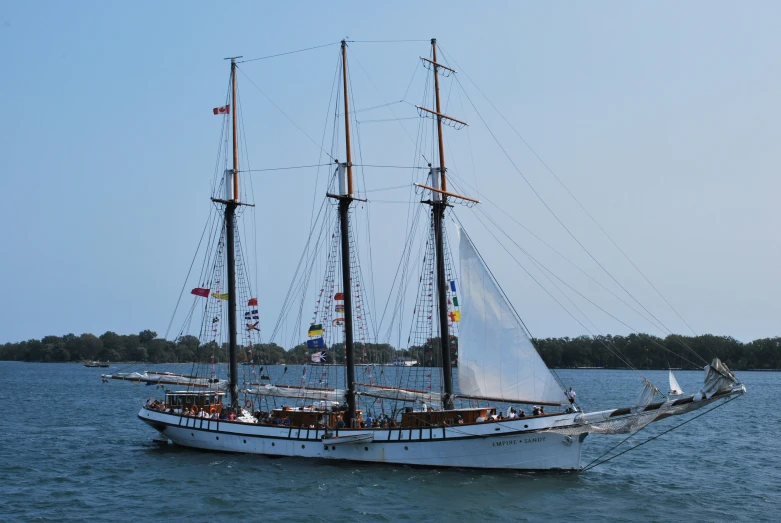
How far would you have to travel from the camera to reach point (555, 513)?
2992 centimetres

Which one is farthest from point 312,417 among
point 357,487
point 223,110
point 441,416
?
point 223,110

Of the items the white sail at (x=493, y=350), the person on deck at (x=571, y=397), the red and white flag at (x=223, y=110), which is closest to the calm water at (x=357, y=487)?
the person on deck at (x=571, y=397)

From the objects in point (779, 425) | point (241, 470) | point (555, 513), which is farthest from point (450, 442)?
point (779, 425)

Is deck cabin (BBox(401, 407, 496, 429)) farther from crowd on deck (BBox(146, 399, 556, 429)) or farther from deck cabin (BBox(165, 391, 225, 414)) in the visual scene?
deck cabin (BBox(165, 391, 225, 414))

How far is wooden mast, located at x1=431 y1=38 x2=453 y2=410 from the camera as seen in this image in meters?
41.0

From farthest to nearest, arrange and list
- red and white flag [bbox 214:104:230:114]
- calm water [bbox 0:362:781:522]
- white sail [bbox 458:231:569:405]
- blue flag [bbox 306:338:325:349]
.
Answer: red and white flag [bbox 214:104:230:114] < blue flag [bbox 306:338:325:349] < white sail [bbox 458:231:569:405] < calm water [bbox 0:362:781:522]

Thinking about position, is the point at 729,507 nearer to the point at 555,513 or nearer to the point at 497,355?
the point at 555,513

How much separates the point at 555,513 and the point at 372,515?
6828 mm

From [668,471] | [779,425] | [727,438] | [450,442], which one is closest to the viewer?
[450,442]

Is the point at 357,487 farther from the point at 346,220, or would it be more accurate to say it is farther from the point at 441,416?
the point at 346,220

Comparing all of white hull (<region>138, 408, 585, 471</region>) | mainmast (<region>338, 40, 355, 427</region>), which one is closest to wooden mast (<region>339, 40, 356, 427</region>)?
mainmast (<region>338, 40, 355, 427</region>)

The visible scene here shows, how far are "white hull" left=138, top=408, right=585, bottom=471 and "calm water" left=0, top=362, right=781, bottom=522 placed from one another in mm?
568

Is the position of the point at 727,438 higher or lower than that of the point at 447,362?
lower

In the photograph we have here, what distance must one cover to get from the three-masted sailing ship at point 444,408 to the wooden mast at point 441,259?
6 centimetres
